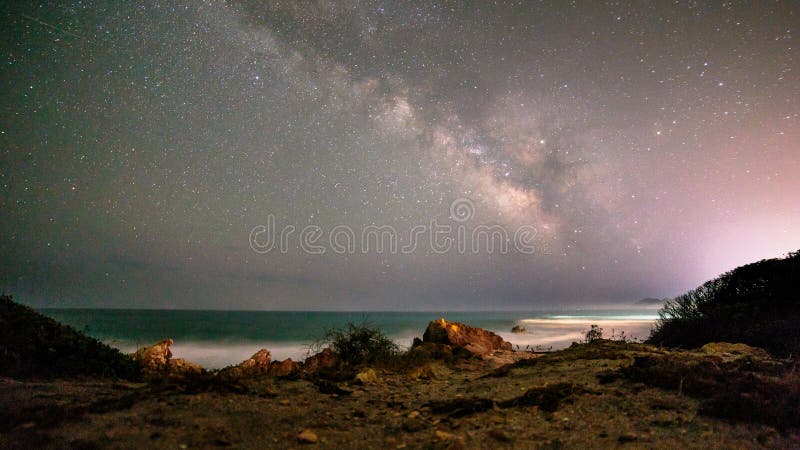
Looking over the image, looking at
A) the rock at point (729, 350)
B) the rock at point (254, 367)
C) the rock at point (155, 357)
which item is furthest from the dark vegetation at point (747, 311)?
the rock at point (155, 357)

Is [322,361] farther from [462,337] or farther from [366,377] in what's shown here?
[462,337]

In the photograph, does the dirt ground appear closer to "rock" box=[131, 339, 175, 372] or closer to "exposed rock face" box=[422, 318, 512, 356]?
"rock" box=[131, 339, 175, 372]

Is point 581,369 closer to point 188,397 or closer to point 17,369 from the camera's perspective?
point 188,397

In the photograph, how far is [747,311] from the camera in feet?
38.0

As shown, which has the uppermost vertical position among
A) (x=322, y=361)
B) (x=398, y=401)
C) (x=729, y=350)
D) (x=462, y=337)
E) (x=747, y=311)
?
(x=747, y=311)

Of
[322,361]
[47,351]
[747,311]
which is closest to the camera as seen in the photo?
[47,351]

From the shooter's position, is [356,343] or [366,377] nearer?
[366,377]

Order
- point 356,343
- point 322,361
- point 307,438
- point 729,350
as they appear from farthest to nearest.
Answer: point 356,343 → point 322,361 → point 729,350 → point 307,438

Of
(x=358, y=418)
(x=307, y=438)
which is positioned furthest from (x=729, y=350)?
(x=307, y=438)

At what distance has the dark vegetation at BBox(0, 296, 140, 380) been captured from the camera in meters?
6.79

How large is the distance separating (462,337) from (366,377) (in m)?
5.80

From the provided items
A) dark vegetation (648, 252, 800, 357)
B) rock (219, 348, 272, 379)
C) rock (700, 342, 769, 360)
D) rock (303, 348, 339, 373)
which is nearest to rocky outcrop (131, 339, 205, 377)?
rock (219, 348, 272, 379)

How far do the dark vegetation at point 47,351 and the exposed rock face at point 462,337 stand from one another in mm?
8093

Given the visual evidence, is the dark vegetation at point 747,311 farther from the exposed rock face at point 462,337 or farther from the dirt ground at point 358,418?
the dirt ground at point 358,418
